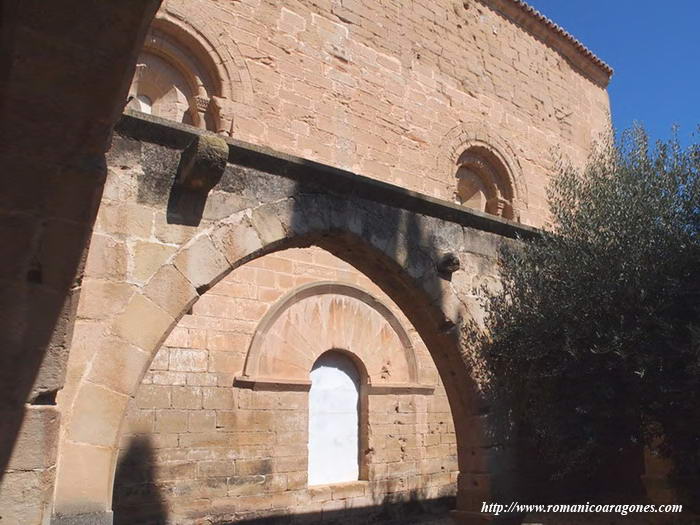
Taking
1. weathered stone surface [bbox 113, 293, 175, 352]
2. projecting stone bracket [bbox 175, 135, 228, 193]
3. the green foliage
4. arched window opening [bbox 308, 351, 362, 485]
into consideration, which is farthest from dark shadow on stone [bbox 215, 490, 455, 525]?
projecting stone bracket [bbox 175, 135, 228, 193]

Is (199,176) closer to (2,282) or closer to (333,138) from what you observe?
(2,282)

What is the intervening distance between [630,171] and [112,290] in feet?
15.0

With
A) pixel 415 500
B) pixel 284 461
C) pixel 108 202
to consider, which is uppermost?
pixel 108 202

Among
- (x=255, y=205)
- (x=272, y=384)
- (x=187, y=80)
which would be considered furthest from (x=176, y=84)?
(x=255, y=205)

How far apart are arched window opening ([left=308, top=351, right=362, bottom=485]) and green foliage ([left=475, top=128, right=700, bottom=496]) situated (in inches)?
120

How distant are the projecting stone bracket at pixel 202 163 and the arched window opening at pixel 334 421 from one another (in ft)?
14.4

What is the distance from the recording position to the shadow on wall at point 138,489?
581cm

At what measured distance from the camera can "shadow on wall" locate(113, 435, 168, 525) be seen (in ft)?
19.1

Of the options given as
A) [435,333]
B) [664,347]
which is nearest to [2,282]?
[435,333]

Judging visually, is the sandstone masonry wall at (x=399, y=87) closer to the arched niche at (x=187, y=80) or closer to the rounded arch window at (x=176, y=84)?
the arched niche at (x=187, y=80)

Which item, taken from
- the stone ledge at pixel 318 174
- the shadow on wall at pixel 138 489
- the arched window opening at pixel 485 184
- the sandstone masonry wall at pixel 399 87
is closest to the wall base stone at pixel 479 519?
the stone ledge at pixel 318 174

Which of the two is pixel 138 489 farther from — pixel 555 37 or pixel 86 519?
pixel 555 37

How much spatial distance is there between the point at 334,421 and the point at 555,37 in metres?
9.10

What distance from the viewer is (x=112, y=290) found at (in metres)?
3.31
